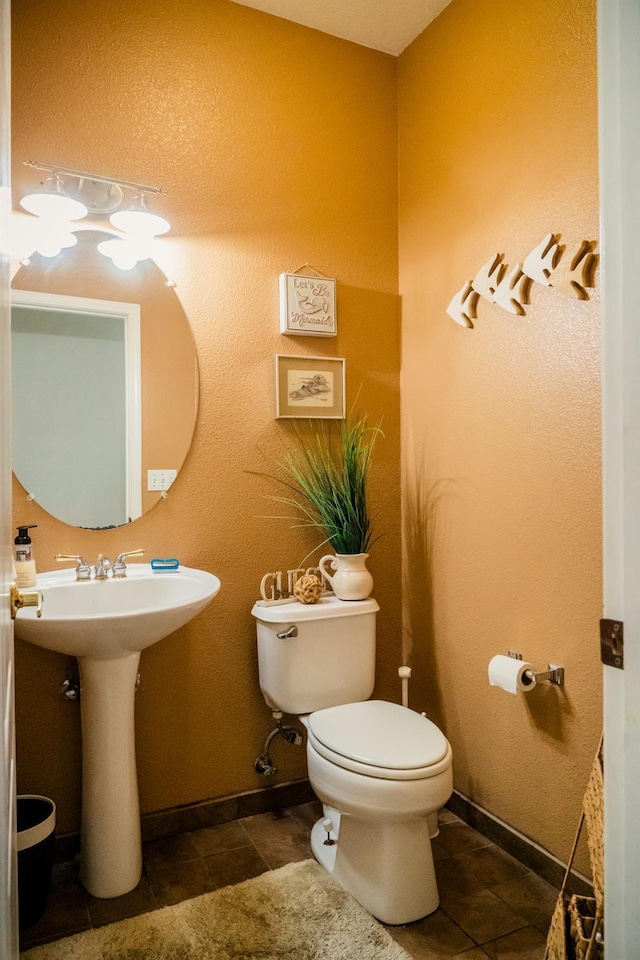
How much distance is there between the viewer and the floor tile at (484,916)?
5.58ft

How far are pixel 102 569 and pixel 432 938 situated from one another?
1364mm

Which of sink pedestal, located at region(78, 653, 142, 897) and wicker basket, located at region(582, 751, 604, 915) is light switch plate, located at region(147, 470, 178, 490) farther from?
wicker basket, located at region(582, 751, 604, 915)

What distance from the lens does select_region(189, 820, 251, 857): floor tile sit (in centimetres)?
210

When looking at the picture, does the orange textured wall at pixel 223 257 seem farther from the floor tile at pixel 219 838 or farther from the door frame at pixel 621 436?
the door frame at pixel 621 436

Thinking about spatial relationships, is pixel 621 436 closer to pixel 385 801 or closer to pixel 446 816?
pixel 385 801

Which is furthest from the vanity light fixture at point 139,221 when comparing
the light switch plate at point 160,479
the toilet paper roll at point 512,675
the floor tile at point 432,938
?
the floor tile at point 432,938

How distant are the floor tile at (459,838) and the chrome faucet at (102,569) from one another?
1395 mm

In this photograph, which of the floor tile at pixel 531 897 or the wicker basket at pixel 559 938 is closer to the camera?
the wicker basket at pixel 559 938

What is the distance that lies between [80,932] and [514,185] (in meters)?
2.45

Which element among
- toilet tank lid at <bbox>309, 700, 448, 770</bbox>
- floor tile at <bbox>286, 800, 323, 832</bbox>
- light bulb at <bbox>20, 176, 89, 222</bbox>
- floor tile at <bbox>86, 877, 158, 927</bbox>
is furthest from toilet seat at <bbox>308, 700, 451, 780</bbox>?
light bulb at <bbox>20, 176, 89, 222</bbox>

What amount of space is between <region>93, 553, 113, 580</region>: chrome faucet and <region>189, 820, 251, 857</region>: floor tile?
95cm

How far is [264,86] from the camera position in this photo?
92.3 inches

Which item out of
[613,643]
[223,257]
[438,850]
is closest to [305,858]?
[438,850]

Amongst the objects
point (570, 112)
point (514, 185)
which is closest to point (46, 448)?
point (514, 185)
